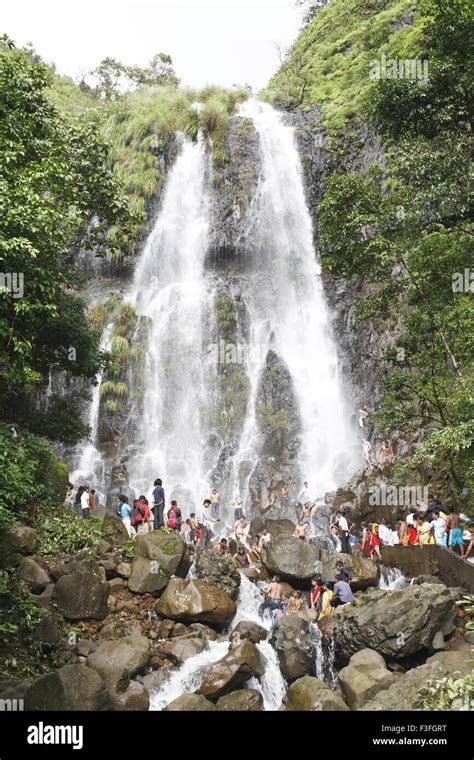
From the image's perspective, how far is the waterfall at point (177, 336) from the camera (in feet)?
69.9

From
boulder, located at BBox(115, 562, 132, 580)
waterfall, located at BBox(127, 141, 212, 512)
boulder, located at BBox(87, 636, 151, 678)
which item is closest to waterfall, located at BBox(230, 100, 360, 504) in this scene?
waterfall, located at BBox(127, 141, 212, 512)

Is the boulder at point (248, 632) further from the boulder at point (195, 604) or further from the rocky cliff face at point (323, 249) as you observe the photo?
the rocky cliff face at point (323, 249)

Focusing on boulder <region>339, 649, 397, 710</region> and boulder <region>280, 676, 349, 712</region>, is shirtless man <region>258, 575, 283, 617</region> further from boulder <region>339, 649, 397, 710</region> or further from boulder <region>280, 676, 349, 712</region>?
boulder <region>280, 676, 349, 712</region>

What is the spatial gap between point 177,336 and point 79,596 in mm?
15418

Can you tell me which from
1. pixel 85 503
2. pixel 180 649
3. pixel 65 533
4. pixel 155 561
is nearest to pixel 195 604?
pixel 180 649

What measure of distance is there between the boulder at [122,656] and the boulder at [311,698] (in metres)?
2.45

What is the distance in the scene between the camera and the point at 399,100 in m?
9.85

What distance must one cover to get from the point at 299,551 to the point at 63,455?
11.4m

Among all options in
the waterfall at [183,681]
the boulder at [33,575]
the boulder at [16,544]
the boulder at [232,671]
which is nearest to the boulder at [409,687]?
the boulder at [232,671]

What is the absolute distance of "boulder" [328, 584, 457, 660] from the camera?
952 cm

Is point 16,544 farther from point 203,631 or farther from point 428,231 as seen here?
point 428,231

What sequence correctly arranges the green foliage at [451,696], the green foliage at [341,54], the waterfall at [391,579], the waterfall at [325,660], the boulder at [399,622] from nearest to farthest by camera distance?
1. the green foliage at [451,696]
2. the boulder at [399,622]
3. the waterfall at [325,660]
4. the waterfall at [391,579]
5. the green foliage at [341,54]
